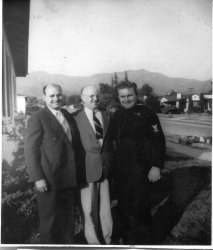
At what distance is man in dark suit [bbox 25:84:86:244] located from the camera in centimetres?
243

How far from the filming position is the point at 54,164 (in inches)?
95.8

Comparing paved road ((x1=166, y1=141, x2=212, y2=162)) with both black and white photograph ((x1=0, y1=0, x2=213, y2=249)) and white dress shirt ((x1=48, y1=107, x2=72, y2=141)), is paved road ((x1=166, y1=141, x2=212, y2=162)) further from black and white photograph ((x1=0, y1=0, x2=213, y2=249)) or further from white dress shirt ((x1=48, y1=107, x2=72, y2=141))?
white dress shirt ((x1=48, y1=107, x2=72, y2=141))

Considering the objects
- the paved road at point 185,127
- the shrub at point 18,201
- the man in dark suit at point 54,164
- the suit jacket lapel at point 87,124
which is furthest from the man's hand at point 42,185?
the paved road at point 185,127

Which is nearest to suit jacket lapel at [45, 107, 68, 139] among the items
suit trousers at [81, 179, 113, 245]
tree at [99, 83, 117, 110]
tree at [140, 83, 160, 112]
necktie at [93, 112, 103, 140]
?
necktie at [93, 112, 103, 140]

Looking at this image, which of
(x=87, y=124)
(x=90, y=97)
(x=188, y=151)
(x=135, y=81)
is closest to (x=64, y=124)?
(x=87, y=124)

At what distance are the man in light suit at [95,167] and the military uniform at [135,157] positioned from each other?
87 mm

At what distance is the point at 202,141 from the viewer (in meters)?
2.52

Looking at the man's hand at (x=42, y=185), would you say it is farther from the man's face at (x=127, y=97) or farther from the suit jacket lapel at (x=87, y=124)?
the man's face at (x=127, y=97)

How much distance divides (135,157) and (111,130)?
11.1 inches

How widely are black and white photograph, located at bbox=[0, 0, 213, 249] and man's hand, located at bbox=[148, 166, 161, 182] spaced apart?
11 mm

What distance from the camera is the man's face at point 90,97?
2.49m

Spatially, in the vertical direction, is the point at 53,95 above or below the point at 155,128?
above

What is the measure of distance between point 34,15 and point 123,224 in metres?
1.83

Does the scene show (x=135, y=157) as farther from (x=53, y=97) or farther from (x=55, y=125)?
(x=53, y=97)
